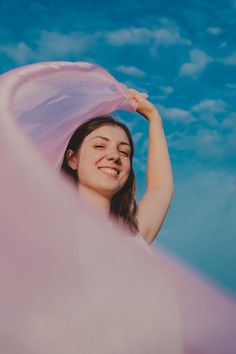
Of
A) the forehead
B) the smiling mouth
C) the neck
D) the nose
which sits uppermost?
the forehead

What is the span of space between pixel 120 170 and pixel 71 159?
15.9 inches

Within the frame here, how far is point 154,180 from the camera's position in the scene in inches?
176

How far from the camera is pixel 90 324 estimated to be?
2490 millimetres

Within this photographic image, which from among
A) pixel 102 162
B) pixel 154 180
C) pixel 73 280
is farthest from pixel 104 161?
pixel 73 280

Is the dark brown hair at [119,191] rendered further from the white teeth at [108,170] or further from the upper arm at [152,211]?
the white teeth at [108,170]

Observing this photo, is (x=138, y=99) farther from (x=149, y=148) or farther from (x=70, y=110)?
(x=70, y=110)

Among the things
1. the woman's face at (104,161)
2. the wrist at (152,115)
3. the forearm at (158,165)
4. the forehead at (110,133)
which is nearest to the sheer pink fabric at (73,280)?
the woman's face at (104,161)

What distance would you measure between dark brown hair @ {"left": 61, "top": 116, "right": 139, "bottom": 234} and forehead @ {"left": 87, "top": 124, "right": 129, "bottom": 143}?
0.12ft

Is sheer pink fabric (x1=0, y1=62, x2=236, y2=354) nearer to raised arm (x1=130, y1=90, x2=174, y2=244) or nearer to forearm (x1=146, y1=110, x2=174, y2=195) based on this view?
raised arm (x1=130, y1=90, x2=174, y2=244)

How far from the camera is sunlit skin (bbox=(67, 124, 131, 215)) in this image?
13.0 ft

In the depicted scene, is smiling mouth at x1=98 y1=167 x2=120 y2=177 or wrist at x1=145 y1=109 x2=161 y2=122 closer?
smiling mouth at x1=98 y1=167 x2=120 y2=177

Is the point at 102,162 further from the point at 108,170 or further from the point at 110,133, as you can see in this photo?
the point at 110,133

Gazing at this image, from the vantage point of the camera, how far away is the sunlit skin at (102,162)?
13.0 feet

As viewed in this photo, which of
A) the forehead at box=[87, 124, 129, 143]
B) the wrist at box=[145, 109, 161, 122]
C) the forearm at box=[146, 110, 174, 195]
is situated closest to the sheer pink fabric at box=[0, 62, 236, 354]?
the forehead at box=[87, 124, 129, 143]
